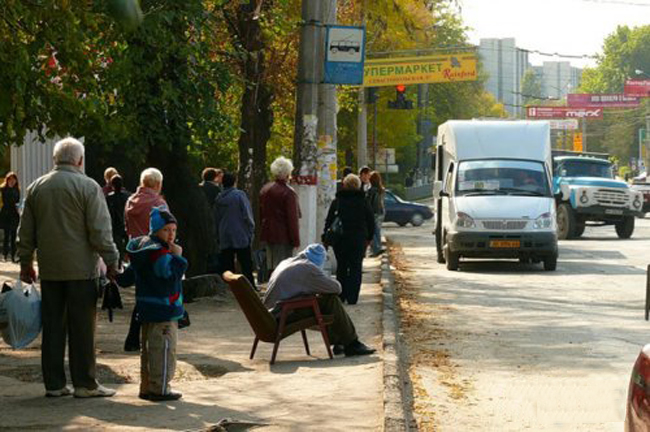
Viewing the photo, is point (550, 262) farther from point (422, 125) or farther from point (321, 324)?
point (422, 125)

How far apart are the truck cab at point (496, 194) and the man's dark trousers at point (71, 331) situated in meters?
16.1

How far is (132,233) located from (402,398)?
5.01 m

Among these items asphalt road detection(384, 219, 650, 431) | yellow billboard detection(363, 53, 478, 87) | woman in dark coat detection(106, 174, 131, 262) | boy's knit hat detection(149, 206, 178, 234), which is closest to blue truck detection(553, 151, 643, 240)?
asphalt road detection(384, 219, 650, 431)

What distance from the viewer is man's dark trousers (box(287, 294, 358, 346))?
44.2 feet

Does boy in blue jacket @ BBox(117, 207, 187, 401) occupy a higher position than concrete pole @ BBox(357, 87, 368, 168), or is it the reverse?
concrete pole @ BBox(357, 87, 368, 168)

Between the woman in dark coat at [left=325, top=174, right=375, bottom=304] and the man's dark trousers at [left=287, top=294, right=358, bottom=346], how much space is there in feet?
16.4

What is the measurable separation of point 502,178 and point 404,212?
26697 millimetres

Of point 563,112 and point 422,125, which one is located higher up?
point 563,112

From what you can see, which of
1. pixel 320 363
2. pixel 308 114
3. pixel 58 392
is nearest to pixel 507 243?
pixel 308 114

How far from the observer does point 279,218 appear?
61.6 ft

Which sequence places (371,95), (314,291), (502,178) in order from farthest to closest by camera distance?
(371,95), (502,178), (314,291)

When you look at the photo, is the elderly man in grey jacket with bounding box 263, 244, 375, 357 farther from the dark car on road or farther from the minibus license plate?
the dark car on road

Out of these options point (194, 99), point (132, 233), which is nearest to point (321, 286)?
point (132, 233)

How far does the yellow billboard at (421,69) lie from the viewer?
5369 centimetres
